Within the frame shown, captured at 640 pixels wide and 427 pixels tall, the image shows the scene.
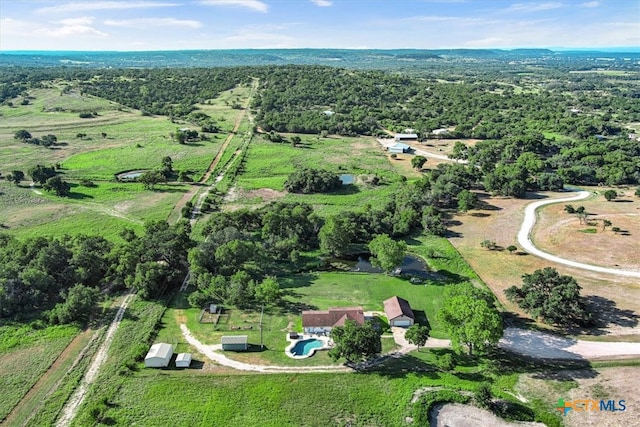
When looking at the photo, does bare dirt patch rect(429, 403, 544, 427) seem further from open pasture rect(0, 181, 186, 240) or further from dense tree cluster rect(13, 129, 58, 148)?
dense tree cluster rect(13, 129, 58, 148)

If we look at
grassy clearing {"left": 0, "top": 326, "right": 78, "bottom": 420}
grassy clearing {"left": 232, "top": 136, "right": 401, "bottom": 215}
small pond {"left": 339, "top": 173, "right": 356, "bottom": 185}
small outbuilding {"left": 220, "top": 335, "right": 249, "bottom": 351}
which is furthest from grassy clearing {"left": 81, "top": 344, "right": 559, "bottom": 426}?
small pond {"left": 339, "top": 173, "right": 356, "bottom": 185}

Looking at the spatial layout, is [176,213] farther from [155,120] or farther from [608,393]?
[155,120]

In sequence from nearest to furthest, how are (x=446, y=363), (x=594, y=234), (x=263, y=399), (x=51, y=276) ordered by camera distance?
1. (x=263, y=399)
2. (x=446, y=363)
3. (x=51, y=276)
4. (x=594, y=234)

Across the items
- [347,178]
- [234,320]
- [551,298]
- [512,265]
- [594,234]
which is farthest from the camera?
[347,178]

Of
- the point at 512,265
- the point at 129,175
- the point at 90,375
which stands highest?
the point at 129,175

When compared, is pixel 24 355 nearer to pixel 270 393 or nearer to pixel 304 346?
pixel 270 393

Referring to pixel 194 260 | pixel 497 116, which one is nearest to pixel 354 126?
pixel 497 116

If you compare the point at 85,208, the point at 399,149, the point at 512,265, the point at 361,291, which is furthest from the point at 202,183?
the point at 512,265

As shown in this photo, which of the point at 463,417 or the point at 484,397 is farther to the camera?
the point at 484,397
